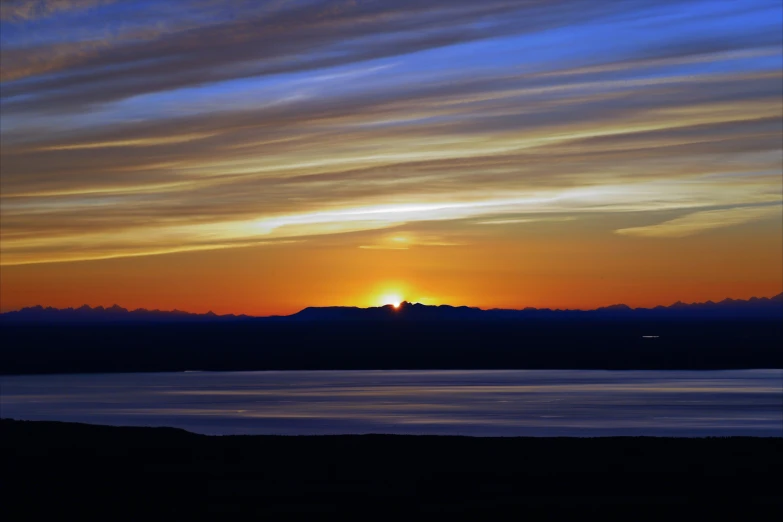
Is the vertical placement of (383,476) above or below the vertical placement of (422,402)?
below

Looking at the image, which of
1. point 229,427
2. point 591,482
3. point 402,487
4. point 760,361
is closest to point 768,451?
point 591,482

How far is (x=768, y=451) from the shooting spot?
2345cm

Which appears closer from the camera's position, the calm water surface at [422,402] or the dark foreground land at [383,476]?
the dark foreground land at [383,476]

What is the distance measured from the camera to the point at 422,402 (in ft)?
138

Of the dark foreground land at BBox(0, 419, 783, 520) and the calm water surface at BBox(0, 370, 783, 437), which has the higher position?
the calm water surface at BBox(0, 370, 783, 437)

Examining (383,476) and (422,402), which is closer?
(383,476)

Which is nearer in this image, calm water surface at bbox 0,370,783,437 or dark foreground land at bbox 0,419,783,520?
dark foreground land at bbox 0,419,783,520

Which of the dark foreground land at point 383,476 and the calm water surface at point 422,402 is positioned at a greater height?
A: the calm water surface at point 422,402

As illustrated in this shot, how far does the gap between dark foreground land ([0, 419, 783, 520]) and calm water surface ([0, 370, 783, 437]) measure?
228 inches

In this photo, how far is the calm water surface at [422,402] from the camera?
32438mm

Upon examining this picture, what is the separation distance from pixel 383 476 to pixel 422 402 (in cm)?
2143

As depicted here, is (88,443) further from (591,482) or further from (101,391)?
(101,391)

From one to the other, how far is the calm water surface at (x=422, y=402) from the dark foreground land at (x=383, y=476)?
5.80 metres

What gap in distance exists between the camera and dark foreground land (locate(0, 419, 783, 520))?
17438mm
